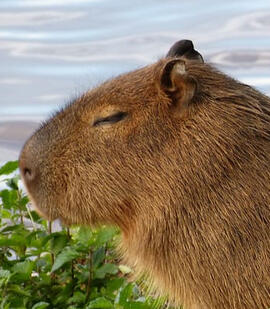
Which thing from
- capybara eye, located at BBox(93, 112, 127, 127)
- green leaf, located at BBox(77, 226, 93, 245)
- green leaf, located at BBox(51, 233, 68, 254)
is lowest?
green leaf, located at BBox(51, 233, 68, 254)

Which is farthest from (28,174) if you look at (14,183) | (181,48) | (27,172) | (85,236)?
(181,48)

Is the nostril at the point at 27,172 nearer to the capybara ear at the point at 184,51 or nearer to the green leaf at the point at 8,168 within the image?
the green leaf at the point at 8,168

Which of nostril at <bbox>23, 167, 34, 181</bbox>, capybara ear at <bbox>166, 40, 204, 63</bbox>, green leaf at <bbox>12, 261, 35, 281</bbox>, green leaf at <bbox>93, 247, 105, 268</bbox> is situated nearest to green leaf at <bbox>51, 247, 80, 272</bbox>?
green leaf at <bbox>12, 261, 35, 281</bbox>

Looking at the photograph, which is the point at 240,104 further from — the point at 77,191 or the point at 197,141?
the point at 77,191

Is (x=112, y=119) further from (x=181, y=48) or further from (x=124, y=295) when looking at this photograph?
(x=124, y=295)

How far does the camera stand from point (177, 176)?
5551mm

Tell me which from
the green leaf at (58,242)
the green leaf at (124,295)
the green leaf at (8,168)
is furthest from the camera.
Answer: the green leaf at (8,168)

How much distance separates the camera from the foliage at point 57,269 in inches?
233

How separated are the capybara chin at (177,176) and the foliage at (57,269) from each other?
19 cm

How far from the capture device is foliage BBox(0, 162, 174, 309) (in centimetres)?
591

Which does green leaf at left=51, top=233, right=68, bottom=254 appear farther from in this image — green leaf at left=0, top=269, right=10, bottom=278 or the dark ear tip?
the dark ear tip

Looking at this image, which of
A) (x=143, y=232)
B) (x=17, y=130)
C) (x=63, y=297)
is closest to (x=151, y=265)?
(x=143, y=232)

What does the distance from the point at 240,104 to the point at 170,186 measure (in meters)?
0.51

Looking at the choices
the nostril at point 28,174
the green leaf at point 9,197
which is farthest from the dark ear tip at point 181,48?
the green leaf at point 9,197
